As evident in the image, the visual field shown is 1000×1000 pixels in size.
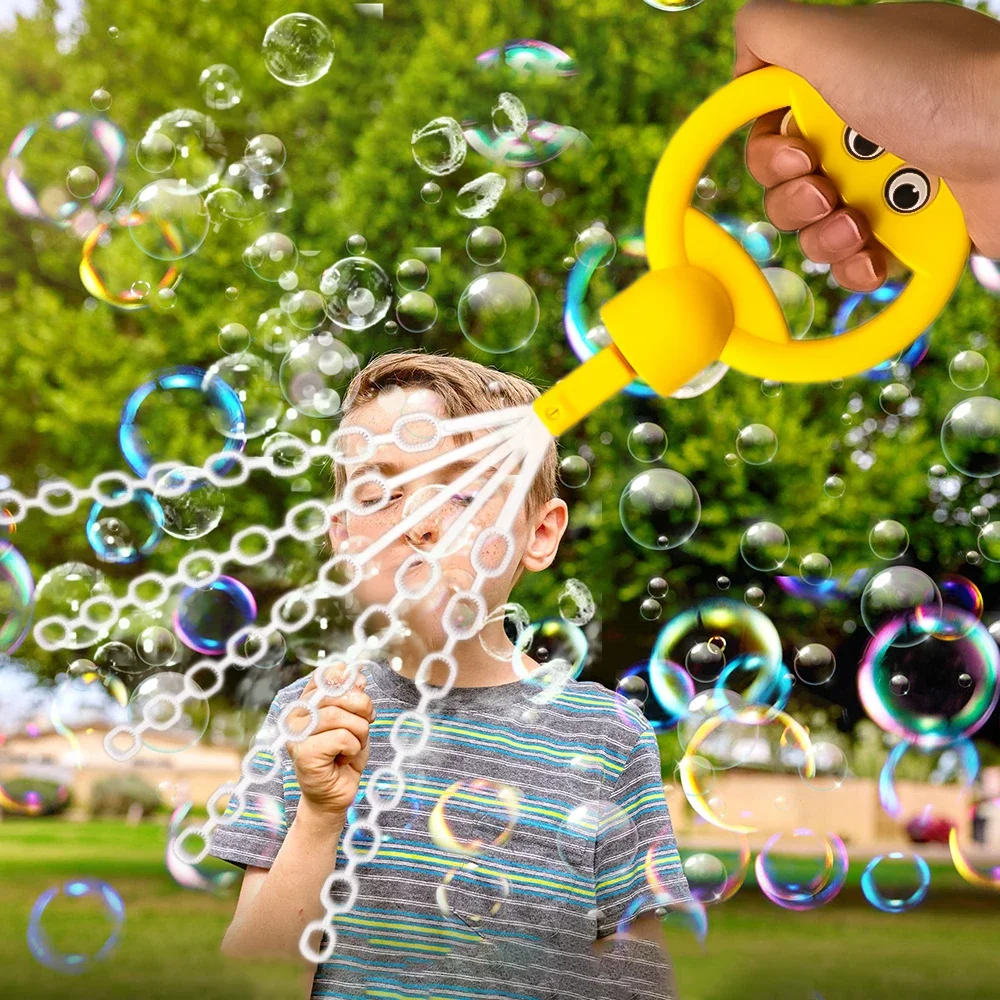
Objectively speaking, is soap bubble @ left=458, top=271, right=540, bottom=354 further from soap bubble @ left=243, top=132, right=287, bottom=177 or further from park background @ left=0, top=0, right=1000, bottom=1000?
park background @ left=0, top=0, right=1000, bottom=1000

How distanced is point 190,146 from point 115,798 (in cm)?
355

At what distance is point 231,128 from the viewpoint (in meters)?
5.59

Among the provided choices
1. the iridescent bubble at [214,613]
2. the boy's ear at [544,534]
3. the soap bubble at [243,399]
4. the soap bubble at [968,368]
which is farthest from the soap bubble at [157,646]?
the soap bubble at [968,368]

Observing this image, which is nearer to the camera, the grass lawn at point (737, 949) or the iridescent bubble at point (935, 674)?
the iridescent bubble at point (935, 674)

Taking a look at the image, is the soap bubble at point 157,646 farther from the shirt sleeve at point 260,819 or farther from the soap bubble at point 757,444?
the soap bubble at point 757,444

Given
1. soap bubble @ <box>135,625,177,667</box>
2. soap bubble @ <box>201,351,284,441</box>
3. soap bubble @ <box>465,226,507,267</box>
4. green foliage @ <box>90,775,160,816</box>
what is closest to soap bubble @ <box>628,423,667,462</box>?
soap bubble @ <box>465,226,507,267</box>

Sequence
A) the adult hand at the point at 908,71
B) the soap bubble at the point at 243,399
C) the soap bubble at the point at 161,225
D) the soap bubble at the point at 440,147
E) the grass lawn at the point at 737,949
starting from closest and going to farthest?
the adult hand at the point at 908,71, the soap bubble at the point at 243,399, the soap bubble at the point at 440,147, the soap bubble at the point at 161,225, the grass lawn at the point at 737,949

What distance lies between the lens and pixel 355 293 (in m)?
2.23

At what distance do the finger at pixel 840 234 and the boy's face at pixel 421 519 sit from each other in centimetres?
39

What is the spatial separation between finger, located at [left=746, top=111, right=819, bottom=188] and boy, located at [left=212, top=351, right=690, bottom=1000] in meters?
0.39

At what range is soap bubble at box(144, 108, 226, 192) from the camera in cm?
260

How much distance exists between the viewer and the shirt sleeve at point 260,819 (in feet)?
3.82

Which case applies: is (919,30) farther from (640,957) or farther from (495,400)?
(640,957)

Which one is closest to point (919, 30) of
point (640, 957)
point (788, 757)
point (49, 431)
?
point (640, 957)
